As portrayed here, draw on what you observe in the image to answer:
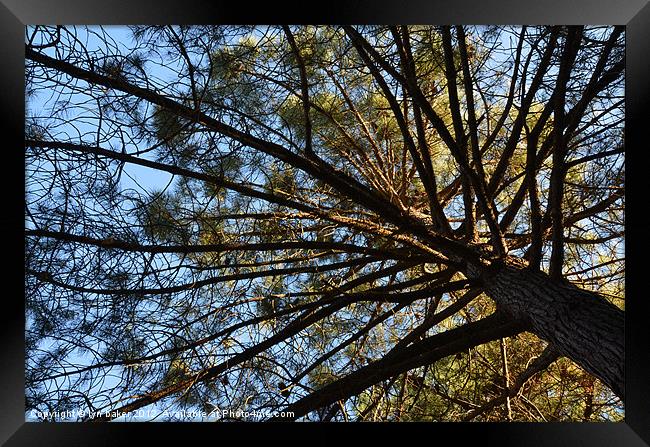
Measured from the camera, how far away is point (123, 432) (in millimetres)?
1234

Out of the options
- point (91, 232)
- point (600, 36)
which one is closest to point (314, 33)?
point (600, 36)

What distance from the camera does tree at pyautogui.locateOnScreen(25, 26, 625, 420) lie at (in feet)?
4.93

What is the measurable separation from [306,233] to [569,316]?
4.02ft

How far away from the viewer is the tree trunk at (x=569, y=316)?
1.13 meters

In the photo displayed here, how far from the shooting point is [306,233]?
2254mm

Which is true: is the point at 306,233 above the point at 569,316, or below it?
above

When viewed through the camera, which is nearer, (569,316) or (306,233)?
(569,316)

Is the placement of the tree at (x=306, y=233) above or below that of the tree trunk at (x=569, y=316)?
above
